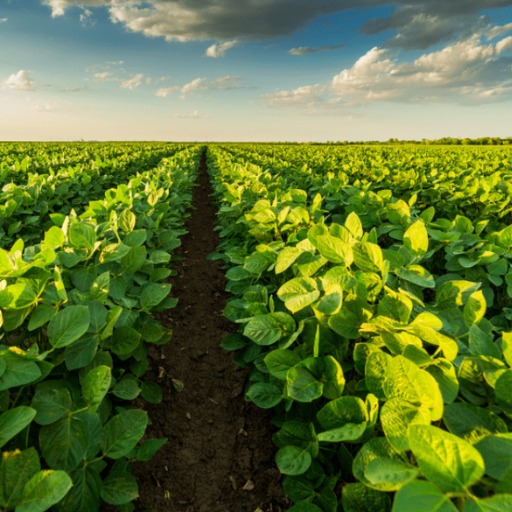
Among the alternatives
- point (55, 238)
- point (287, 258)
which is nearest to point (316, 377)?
point (287, 258)

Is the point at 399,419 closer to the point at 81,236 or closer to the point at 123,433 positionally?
the point at 123,433

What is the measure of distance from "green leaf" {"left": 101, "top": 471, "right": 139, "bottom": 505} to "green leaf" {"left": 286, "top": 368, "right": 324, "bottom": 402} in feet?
2.23

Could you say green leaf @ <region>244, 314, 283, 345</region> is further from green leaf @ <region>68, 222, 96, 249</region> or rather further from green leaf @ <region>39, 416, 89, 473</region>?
green leaf @ <region>68, 222, 96, 249</region>

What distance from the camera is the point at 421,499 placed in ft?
1.86

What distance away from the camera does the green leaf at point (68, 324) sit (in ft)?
3.65

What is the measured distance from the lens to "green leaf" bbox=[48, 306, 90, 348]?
1112 millimetres

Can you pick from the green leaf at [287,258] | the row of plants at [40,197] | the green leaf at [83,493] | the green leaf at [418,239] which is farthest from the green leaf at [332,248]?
the row of plants at [40,197]

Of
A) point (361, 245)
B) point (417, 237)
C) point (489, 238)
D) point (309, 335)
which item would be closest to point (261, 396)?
point (309, 335)

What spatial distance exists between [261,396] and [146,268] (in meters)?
1.10

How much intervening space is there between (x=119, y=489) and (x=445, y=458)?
1139mm

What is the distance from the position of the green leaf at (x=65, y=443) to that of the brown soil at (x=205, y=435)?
1.18 metres

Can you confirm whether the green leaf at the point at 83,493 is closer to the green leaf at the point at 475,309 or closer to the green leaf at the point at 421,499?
the green leaf at the point at 421,499

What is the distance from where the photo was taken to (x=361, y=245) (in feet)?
4.38

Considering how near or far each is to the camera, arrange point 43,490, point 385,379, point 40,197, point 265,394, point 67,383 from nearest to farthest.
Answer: point 43,490
point 385,379
point 67,383
point 265,394
point 40,197
